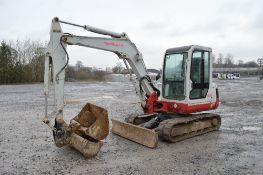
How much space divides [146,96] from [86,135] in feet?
8.62

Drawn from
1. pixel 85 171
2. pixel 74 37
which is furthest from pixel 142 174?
pixel 74 37

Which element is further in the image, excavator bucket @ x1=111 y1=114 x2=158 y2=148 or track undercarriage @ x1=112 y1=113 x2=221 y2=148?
track undercarriage @ x1=112 y1=113 x2=221 y2=148

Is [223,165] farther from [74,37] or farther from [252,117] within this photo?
[252,117]

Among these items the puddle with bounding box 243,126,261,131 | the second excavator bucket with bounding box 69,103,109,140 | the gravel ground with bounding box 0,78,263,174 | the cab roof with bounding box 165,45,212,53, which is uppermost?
the cab roof with bounding box 165,45,212,53

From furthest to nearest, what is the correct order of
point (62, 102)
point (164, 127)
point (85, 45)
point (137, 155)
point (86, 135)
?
point (164, 127) < point (85, 45) < point (137, 155) < point (86, 135) < point (62, 102)

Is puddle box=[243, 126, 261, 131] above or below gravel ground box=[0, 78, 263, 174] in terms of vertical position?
above

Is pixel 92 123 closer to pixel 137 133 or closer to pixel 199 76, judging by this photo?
pixel 137 133

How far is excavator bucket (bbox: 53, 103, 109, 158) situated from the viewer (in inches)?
244

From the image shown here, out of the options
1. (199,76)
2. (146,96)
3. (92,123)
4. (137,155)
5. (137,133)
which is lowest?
(137,155)

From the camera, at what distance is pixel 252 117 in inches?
454

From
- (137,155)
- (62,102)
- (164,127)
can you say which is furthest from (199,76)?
(62,102)

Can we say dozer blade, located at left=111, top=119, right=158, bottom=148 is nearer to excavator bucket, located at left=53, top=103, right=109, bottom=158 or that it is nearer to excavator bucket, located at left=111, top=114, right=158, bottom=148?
excavator bucket, located at left=111, top=114, right=158, bottom=148

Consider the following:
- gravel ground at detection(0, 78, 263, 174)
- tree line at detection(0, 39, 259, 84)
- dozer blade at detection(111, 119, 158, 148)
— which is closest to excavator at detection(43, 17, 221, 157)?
dozer blade at detection(111, 119, 158, 148)

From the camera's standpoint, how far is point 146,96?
27.8 feet
